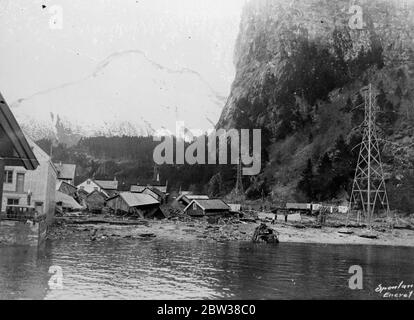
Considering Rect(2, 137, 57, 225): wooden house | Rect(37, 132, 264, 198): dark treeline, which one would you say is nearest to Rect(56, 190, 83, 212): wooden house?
Rect(37, 132, 264, 198): dark treeline

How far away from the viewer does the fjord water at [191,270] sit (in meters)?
11.2

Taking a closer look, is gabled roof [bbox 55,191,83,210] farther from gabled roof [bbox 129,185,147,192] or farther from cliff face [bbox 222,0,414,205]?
cliff face [bbox 222,0,414,205]

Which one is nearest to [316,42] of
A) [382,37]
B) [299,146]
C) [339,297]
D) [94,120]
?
[382,37]

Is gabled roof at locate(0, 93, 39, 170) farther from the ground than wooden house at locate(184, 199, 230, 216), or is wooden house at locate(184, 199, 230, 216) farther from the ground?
gabled roof at locate(0, 93, 39, 170)

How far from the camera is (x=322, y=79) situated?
54.8 m

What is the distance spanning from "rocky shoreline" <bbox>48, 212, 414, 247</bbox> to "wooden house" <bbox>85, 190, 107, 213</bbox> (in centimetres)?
594

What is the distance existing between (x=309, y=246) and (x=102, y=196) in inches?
981

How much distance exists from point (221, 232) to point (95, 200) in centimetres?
1789

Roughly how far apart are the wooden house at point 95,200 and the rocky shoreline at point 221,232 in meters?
5.94

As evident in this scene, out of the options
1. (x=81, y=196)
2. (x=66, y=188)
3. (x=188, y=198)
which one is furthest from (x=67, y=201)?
(x=188, y=198)

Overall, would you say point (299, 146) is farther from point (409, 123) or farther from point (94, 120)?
point (94, 120)

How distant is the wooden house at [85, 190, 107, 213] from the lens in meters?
38.3

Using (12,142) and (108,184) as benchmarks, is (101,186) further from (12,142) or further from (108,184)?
(12,142)

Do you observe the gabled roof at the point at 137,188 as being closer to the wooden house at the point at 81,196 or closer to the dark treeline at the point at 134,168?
the dark treeline at the point at 134,168
